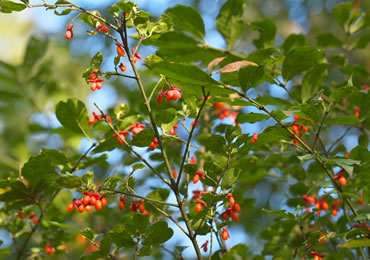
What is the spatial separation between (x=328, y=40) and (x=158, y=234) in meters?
1.38

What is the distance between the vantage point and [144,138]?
139 centimetres

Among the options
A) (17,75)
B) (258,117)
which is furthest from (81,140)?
(258,117)

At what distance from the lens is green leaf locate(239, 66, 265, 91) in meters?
1.20

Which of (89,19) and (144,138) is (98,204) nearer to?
(144,138)

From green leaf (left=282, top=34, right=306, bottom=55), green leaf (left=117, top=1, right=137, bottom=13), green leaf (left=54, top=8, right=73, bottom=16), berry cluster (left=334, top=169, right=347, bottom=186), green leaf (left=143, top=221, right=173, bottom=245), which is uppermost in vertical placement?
green leaf (left=282, top=34, right=306, bottom=55)

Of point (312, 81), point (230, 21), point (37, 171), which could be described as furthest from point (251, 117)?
point (37, 171)

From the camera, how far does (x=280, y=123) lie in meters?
1.31

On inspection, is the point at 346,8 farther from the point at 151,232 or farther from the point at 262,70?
the point at 151,232

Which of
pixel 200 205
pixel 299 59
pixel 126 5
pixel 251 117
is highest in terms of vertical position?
pixel 299 59

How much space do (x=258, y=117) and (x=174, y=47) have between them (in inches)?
25.1

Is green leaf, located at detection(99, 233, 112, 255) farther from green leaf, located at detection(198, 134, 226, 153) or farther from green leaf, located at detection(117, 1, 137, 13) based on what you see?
green leaf, located at detection(117, 1, 137, 13)

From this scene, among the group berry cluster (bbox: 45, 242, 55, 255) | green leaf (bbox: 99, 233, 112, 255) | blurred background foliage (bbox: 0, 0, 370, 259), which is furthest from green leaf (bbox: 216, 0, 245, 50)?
berry cluster (bbox: 45, 242, 55, 255)

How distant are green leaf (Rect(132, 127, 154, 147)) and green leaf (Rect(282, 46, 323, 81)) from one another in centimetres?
57

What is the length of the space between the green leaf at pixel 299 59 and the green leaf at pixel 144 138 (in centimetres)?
57
